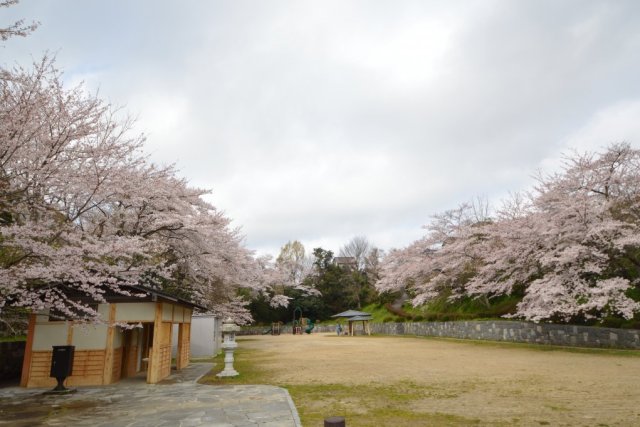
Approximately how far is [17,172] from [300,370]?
9.53 meters

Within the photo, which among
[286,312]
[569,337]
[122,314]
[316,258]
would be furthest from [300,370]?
[316,258]

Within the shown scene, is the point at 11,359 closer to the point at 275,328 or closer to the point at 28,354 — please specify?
the point at 28,354

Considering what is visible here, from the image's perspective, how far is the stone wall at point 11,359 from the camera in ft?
37.4

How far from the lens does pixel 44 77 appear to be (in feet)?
24.0

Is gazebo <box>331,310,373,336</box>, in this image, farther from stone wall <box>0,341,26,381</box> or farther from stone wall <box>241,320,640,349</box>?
stone wall <box>0,341,26,381</box>

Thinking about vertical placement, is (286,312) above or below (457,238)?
below

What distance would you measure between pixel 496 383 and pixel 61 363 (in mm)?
10248

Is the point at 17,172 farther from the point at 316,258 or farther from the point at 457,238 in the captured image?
the point at 316,258

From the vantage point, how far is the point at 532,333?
64.2 feet

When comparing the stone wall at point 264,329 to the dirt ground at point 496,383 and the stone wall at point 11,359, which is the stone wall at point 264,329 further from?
the stone wall at point 11,359

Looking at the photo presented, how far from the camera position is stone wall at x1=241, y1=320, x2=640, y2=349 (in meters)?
15.4

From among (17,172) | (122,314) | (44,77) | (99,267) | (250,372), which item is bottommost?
(250,372)

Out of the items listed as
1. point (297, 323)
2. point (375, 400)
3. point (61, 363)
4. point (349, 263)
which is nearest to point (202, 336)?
point (61, 363)

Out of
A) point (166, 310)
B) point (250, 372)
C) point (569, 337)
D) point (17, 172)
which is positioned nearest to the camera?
point (17, 172)
